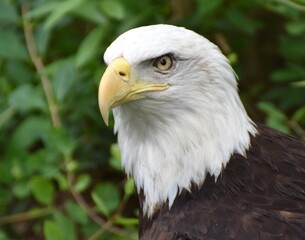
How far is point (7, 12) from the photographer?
516cm

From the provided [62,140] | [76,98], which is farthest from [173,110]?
[76,98]

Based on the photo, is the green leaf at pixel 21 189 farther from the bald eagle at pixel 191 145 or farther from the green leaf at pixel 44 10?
the bald eagle at pixel 191 145

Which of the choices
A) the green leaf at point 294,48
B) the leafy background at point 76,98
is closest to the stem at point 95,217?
the leafy background at point 76,98

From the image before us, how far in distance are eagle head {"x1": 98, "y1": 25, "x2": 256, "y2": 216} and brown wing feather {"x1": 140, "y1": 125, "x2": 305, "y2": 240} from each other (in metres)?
0.05

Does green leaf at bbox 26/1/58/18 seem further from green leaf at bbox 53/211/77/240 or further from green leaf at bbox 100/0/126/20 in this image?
green leaf at bbox 53/211/77/240

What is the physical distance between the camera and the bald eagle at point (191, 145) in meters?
3.83

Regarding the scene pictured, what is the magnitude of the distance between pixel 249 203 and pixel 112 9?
141 cm

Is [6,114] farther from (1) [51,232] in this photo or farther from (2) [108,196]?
(1) [51,232]

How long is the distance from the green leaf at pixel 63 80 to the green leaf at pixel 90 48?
0.04 metres

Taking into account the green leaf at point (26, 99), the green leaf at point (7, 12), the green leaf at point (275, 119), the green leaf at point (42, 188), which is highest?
the green leaf at point (7, 12)

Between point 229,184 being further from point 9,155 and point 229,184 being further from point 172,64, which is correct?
point 9,155

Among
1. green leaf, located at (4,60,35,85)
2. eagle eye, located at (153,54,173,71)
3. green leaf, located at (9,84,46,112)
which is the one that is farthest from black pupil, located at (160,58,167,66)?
green leaf, located at (4,60,35,85)

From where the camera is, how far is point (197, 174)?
4.02 m

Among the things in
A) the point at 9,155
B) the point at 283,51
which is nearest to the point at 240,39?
the point at 283,51
